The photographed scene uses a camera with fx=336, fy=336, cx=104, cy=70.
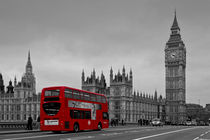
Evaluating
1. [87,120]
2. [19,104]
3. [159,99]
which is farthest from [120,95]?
[87,120]

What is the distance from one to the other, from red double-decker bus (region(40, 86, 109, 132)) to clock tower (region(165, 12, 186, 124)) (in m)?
101

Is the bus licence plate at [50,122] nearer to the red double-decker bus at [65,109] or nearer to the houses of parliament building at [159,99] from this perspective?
the red double-decker bus at [65,109]

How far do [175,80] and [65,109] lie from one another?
4192 inches

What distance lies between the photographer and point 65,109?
26.1 m

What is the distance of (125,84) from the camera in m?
104

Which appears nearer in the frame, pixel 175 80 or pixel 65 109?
pixel 65 109

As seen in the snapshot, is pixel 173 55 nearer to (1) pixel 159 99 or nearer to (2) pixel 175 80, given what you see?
(2) pixel 175 80

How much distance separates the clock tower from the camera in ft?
416

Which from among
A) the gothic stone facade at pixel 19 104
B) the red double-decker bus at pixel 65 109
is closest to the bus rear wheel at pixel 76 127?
the red double-decker bus at pixel 65 109

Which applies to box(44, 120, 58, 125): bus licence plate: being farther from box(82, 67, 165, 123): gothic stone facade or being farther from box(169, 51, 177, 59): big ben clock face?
box(169, 51, 177, 59): big ben clock face

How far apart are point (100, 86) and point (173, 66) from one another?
35381 millimetres

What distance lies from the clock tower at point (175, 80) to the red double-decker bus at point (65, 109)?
330 ft

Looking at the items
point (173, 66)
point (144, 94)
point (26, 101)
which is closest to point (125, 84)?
point (144, 94)

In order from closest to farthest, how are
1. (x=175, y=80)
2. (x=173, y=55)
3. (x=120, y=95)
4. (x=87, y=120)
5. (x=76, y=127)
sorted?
(x=76, y=127)
(x=87, y=120)
(x=120, y=95)
(x=175, y=80)
(x=173, y=55)
